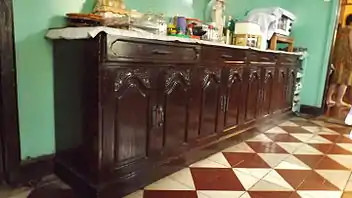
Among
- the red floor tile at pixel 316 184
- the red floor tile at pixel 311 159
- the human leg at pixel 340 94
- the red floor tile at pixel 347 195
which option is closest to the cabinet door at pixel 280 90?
the red floor tile at pixel 311 159

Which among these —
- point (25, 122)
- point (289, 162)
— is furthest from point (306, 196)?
point (25, 122)

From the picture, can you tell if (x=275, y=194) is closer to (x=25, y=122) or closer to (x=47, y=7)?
(x=25, y=122)

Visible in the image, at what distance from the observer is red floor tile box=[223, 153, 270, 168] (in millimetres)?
2014

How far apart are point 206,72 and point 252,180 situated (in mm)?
788

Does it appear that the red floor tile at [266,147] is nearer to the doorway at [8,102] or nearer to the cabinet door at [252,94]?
the cabinet door at [252,94]

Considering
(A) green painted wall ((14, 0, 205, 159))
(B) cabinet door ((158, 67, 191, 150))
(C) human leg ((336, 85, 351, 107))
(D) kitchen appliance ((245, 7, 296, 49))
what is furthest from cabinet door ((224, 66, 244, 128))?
(C) human leg ((336, 85, 351, 107))

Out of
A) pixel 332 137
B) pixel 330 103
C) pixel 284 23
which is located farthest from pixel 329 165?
pixel 330 103

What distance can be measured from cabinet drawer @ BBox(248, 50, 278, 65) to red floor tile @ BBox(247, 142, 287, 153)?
0.75 m

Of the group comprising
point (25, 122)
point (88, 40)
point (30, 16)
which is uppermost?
point (30, 16)

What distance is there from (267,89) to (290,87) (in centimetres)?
76

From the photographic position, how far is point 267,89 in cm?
287

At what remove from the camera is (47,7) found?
5.10 feet

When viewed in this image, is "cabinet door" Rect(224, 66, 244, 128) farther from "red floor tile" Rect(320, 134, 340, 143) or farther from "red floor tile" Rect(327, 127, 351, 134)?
"red floor tile" Rect(327, 127, 351, 134)

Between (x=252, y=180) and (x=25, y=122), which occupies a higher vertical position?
(x=25, y=122)
